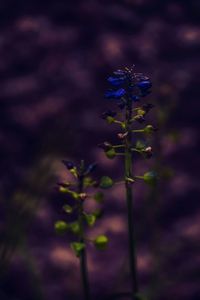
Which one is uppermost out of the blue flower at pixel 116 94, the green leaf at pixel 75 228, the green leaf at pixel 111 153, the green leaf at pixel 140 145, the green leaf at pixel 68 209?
the blue flower at pixel 116 94

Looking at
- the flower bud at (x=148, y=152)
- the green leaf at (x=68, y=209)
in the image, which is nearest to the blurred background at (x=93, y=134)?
the green leaf at (x=68, y=209)

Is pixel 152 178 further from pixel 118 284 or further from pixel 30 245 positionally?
pixel 30 245

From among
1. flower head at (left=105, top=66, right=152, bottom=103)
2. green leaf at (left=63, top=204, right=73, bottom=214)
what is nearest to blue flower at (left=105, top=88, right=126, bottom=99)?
flower head at (left=105, top=66, right=152, bottom=103)

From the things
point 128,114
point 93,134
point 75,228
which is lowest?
point 75,228

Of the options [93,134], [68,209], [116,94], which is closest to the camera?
[116,94]

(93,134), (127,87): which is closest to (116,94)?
(127,87)

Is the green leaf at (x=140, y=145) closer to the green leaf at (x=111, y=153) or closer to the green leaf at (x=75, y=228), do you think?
the green leaf at (x=111, y=153)

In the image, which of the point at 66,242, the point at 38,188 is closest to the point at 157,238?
the point at 66,242

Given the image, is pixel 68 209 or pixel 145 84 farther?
pixel 68 209

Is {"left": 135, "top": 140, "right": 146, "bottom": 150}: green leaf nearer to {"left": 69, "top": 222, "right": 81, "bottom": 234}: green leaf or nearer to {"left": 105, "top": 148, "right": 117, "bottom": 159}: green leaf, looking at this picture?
{"left": 105, "top": 148, "right": 117, "bottom": 159}: green leaf

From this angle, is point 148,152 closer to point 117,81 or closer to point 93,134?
point 117,81
